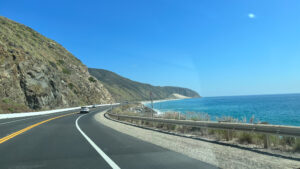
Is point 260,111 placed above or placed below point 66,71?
below

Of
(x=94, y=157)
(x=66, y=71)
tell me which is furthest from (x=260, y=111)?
(x=94, y=157)

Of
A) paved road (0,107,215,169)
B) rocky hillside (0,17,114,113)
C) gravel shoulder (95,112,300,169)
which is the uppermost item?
rocky hillside (0,17,114,113)

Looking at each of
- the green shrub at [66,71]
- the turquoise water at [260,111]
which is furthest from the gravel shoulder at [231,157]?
the green shrub at [66,71]

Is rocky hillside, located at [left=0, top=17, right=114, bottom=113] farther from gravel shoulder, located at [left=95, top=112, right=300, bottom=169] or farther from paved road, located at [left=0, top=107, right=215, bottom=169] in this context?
gravel shoulder, located at [left=95, top=112, right=300, bottom=169]

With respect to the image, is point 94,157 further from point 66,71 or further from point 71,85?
point 66,71

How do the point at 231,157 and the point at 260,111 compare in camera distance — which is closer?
the point at 231,157

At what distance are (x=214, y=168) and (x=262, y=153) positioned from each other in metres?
2.68

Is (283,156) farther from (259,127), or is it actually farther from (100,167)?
(100,167)

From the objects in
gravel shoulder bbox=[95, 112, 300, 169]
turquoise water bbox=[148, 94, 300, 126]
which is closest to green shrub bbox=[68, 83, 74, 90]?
turquoise water bbox=[148, 94, 300, 126]

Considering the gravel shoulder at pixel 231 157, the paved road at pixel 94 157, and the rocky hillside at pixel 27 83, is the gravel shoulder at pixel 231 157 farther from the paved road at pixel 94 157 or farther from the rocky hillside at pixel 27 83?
the rocky hillside at pixel 27 83

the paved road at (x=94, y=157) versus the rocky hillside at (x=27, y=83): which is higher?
the rocky hillside at (x=27, y=83)

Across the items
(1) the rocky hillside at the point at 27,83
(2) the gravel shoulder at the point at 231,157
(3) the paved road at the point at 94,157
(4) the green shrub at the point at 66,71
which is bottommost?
(3) the paved road at the point at 94,157

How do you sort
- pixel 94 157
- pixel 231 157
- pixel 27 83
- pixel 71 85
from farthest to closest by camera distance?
pixel 71 85
pixel 27 83
pixel 94 157
pixel 231 157

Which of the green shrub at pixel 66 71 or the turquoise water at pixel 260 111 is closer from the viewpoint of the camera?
the turquoise water at pixel 260 111
